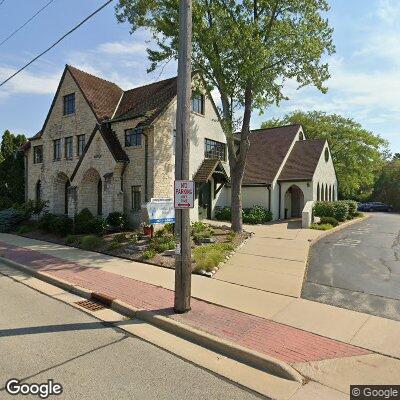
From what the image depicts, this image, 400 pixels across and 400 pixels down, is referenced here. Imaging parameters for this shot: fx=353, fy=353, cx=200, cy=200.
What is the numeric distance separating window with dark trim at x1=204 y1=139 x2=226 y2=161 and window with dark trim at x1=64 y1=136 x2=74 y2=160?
29.7 feet

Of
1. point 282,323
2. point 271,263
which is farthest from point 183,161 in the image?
point 271,263

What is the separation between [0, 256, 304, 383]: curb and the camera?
17.1ft

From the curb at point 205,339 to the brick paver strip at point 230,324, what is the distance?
220 millimetres

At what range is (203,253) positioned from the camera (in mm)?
12609

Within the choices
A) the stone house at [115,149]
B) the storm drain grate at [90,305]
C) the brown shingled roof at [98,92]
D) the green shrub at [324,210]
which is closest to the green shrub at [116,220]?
the stone house at [115,149]

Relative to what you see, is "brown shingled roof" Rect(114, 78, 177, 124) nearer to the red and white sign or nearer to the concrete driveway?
the concrete driveway

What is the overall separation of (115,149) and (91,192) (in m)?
3.95

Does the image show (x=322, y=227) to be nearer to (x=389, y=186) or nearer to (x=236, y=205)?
(x=236, y=205)

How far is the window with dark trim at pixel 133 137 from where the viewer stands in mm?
19984

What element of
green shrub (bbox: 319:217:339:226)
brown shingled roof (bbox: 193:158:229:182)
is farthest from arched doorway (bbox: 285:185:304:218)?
brown shingled roof (bbox: 193:158:229:182)

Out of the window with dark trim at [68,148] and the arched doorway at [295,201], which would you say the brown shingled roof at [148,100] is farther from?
the arched doorway at [295,201]

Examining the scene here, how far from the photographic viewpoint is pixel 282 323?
701cm

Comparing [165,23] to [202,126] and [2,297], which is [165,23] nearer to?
[202,126]

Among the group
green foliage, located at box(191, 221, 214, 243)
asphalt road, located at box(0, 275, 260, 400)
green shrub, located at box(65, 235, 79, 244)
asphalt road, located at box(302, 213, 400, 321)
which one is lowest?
asphalt road, located at box(0, 275, 260, 400)
